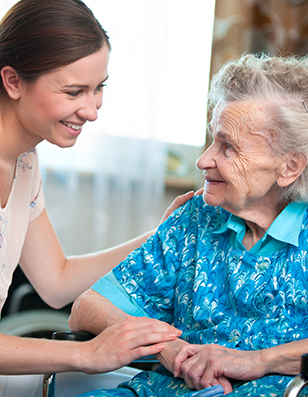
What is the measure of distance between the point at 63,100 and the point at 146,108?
162 cm

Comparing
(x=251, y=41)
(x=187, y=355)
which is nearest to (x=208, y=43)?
(x=251, y=41)

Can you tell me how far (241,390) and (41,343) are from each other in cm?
53

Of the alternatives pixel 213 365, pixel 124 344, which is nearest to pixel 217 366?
pixel 213 365

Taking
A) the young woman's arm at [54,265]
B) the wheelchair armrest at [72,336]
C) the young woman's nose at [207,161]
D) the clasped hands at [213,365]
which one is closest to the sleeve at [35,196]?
the young woman's arm at [54,265]

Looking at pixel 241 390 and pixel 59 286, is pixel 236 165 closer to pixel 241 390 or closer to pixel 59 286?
pixel 241 390

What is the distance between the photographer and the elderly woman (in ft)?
4.00

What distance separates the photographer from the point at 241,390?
1127 millimetres

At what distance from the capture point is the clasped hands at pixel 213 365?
116 centimetres

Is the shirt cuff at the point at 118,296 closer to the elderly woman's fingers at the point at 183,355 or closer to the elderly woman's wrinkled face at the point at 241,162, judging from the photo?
the elderly woman's fingers at the point at 183,355

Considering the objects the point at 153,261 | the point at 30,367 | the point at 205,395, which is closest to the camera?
the point at 205,395

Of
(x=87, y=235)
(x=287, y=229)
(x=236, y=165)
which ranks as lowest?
(x=87, y=235)

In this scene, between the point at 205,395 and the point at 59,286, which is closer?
the point at 205,395

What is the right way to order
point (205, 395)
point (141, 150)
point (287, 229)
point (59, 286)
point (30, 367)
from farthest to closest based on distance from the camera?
point (141, 150), point (59, 286), point (287, 229), point (30, 367), point (205, 395)

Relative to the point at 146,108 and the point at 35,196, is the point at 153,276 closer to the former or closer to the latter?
the point at 35,196
